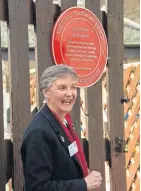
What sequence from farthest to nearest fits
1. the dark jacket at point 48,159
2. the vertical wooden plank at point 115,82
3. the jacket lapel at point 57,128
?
the vertical wooden plank at point 115,82 → the jacket lapel at point 57,128 → the dark jacket at point 48,159

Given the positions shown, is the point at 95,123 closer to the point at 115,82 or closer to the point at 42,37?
the point at 115,82

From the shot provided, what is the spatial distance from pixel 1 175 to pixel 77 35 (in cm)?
116

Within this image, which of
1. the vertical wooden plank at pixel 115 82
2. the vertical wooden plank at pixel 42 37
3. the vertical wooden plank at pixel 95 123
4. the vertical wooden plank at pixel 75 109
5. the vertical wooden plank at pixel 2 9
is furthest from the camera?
the vertical wooden plank at pixel 115 82

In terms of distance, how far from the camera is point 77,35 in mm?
3295

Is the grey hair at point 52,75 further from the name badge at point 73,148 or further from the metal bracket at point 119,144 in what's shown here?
the metal bracket at point 119,144

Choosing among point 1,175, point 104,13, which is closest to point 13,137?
point 1,175

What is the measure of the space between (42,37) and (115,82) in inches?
31.9

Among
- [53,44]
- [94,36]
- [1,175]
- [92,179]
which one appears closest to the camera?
[92,179]

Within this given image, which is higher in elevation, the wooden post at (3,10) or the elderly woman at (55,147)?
the wooden post at (3,10)

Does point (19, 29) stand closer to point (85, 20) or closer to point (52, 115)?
point (85, 20)

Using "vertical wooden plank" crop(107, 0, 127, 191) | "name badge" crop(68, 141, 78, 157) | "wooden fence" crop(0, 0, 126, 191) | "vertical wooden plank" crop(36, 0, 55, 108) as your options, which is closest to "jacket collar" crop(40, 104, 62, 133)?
"name badge" crop(68, 141, 78, 157)

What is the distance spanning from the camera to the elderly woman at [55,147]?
2084 millimetres

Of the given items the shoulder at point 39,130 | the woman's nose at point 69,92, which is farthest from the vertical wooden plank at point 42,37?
the shoulder at point 39,130

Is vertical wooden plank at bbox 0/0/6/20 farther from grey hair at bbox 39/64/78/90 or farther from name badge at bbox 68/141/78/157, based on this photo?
name badge at bbox 68/141/78/157
